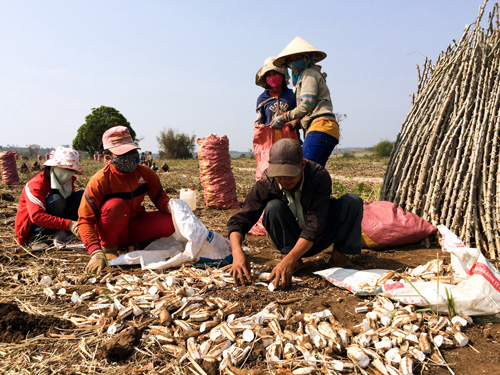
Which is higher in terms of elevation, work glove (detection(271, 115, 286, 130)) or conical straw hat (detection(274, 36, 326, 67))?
conical straw hat (detection(274, 36, 326, 67))

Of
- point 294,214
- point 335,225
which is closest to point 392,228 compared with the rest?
point 335,225

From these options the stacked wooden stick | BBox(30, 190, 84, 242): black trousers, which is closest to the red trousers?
BBox(30, 190, 84, 242): black trousers

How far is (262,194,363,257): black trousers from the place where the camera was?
8.23 feet

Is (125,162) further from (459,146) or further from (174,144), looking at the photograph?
(174,144)

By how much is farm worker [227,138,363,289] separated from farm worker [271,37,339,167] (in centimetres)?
77

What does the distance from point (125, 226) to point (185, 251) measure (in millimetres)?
631

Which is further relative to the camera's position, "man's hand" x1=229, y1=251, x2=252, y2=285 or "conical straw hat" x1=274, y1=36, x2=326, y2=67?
"conical straw hat" x1=274, y1=36, x2=326, y2=67

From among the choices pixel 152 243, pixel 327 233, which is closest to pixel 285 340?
pixel 327 233

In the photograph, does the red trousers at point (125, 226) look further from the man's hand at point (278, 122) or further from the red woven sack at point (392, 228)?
the red woven sack at point (392, 228)

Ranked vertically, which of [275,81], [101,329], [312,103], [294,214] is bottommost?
[101,329]

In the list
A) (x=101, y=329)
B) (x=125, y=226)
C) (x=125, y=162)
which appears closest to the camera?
(x=101, y=329)

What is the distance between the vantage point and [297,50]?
329 cm

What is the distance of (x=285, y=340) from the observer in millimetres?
1744

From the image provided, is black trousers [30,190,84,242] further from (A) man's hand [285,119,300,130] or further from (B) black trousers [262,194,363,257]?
Result: (A) man's hand [285,119,300,130]
